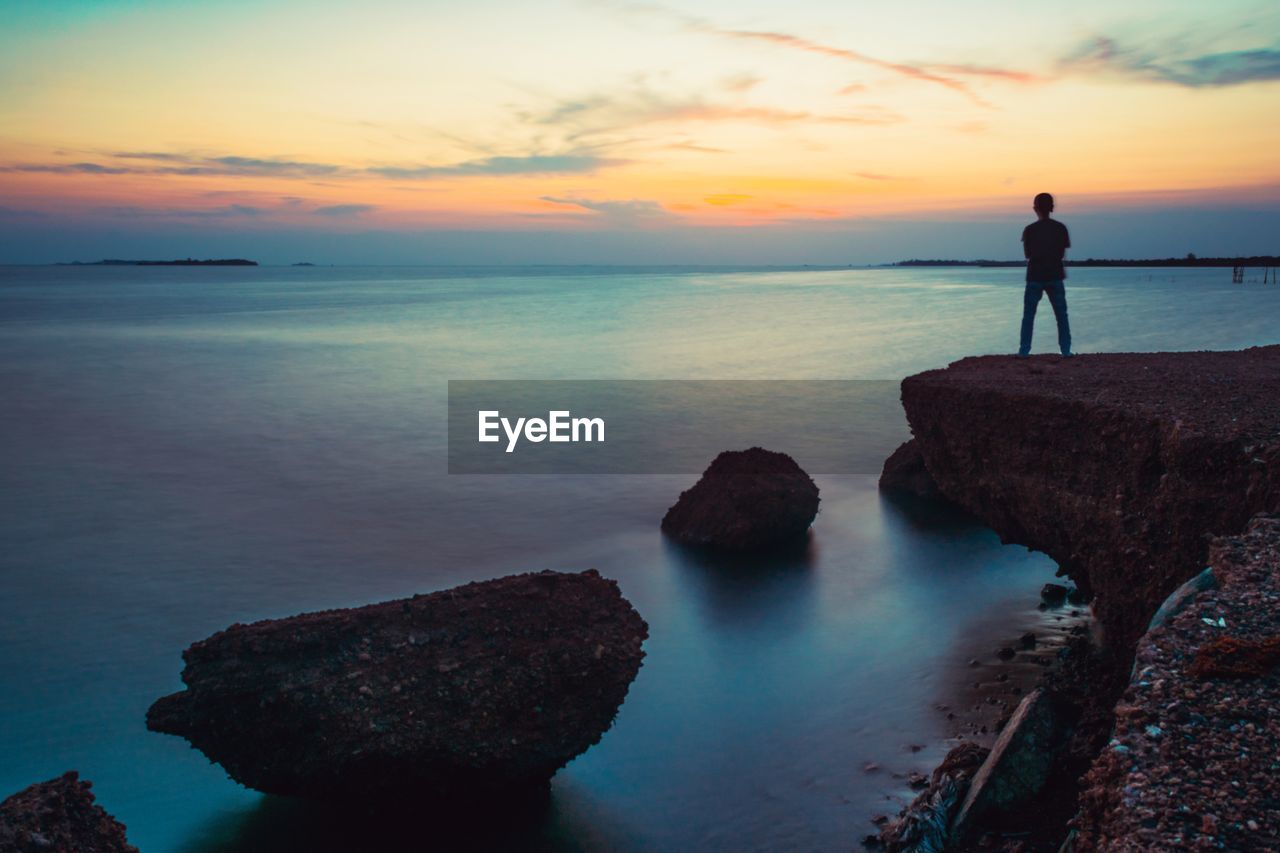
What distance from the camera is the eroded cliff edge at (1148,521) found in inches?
129

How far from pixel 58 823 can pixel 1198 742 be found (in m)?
5.00

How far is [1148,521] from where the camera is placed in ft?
21.7

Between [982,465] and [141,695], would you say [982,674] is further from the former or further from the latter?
[141,695]

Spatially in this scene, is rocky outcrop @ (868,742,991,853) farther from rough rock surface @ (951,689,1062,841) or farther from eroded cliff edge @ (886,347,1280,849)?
eroded cliff edge @ (886,347,1280,849)

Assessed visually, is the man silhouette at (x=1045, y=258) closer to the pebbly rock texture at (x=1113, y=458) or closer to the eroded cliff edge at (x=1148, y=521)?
the eroded cliff edge at (x=1148, y=521)

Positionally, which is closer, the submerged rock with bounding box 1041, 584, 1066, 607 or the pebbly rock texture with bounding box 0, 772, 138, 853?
the pebbly rock texture with bounding box 0, 772, 138, 853

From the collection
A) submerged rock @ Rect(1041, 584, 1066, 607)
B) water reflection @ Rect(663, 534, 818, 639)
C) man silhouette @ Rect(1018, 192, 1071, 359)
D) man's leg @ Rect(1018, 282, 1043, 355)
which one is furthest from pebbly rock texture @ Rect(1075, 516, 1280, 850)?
man silhouette @ Rect(1018, 192, 1071, 359)

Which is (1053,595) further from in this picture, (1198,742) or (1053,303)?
(1198,742)

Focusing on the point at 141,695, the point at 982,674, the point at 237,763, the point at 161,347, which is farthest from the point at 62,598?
the point at 161,347

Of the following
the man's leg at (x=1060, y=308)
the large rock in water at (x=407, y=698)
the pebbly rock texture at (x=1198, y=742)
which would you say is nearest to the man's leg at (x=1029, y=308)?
the man's leg at (x=1060, y=308)

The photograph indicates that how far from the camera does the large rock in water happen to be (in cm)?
588

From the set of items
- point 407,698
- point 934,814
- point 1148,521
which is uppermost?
point 1148,521

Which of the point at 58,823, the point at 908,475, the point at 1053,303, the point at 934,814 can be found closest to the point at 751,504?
the point at 908,475

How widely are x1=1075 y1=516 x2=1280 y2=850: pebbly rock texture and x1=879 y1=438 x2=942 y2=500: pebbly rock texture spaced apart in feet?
33.2
